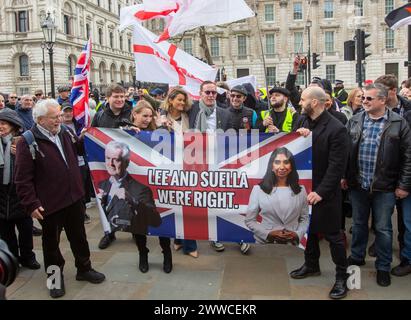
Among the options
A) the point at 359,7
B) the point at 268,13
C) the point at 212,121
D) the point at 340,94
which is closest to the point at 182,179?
the point at 212,121

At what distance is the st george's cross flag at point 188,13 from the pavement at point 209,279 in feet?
10.4

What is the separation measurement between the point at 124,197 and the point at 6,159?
1.38 m

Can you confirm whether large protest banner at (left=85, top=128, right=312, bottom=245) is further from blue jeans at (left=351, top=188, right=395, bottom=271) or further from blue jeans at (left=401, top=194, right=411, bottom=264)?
blue jeans at (left=401, top=194, right=411, bottom=264)

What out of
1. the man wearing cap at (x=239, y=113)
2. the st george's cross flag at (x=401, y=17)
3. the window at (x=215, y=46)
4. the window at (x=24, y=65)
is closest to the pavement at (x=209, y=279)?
the man wearing cap at (x=239, y=113)

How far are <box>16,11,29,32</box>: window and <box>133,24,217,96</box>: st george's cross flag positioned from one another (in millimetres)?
50264

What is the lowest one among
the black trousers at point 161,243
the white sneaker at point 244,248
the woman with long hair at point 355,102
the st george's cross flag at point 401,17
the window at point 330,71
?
the white sneaker at point 244,248

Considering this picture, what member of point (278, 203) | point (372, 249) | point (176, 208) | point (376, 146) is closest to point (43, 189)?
point (176, 208)

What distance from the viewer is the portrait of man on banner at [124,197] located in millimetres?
4602

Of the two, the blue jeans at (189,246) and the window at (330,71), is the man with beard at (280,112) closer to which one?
the blue jeans at (189,246)

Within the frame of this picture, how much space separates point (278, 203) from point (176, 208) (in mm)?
1075

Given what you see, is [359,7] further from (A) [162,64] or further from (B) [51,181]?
(B) [51,181]

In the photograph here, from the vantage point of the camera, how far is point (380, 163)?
4.14 meters

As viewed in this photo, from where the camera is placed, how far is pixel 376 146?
415 cm
